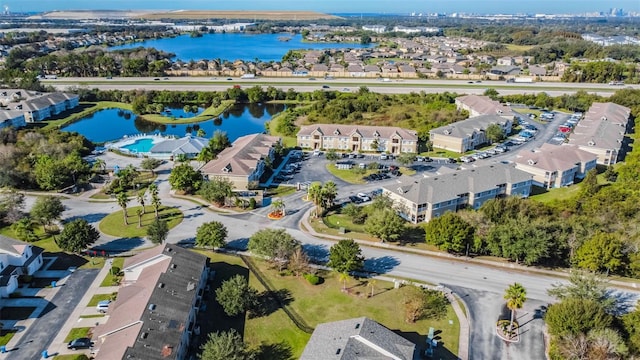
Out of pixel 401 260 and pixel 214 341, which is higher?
pixel 214 341

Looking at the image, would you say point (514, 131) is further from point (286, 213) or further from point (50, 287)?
point (50, 287)

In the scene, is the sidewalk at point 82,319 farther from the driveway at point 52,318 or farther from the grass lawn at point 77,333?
the driveway at point 52,318

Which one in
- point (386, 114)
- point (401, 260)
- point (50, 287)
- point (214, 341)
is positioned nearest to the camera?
point (214, 341)

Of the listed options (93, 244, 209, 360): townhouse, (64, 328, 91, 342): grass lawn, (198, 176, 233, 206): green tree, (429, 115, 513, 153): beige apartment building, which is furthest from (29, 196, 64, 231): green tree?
(429, 115, 513, 153): beige apartment building

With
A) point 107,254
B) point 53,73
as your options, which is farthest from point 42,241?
point 53,73

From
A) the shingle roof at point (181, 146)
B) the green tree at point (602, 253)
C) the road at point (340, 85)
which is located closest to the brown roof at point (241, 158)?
the shingle roof at point (181, 146)

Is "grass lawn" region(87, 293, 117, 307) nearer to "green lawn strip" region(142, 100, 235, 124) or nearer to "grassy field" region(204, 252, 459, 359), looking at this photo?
"grassy field" region(204, 252, 459, 359)
